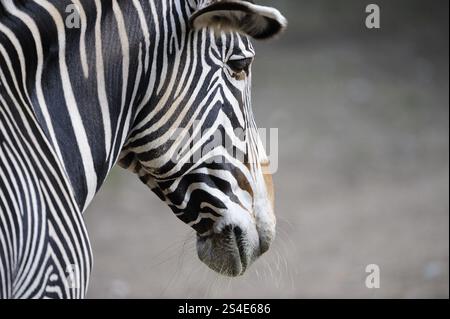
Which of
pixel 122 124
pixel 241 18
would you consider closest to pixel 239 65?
pixel 241 18

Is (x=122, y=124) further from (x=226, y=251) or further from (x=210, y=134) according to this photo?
(x=226, y=251)

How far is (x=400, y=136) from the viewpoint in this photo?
31.4 feet

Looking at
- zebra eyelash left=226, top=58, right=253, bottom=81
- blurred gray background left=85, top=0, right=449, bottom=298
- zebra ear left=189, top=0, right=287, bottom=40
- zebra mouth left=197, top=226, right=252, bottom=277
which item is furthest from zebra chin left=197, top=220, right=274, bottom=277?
zebra ear left=189, top=0, right=287, bottom=40

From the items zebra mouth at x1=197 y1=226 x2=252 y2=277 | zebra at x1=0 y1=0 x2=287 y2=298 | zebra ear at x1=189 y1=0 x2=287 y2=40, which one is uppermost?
zebra ear at x1=189 y1=0 x2=287 y2=40

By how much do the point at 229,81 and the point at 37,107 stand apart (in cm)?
69

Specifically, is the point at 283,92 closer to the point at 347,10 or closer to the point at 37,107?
the point at 347,10

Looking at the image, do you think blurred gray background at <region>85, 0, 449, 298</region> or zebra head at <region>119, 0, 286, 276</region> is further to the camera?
blurred gray background at <region>85, 0, 449, 298</region>

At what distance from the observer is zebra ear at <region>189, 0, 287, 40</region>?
95.7 inches

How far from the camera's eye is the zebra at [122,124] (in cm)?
222

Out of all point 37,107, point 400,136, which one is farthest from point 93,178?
point 400,136

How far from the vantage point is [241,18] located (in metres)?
2.51

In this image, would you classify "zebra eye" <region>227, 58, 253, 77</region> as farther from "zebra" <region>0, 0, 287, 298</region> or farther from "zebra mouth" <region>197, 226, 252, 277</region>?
"zebra mouth" <region>197, 226, 252, 277</region>

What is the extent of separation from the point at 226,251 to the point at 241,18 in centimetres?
84

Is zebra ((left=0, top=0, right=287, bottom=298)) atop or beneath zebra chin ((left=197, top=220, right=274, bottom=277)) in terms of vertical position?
atop
